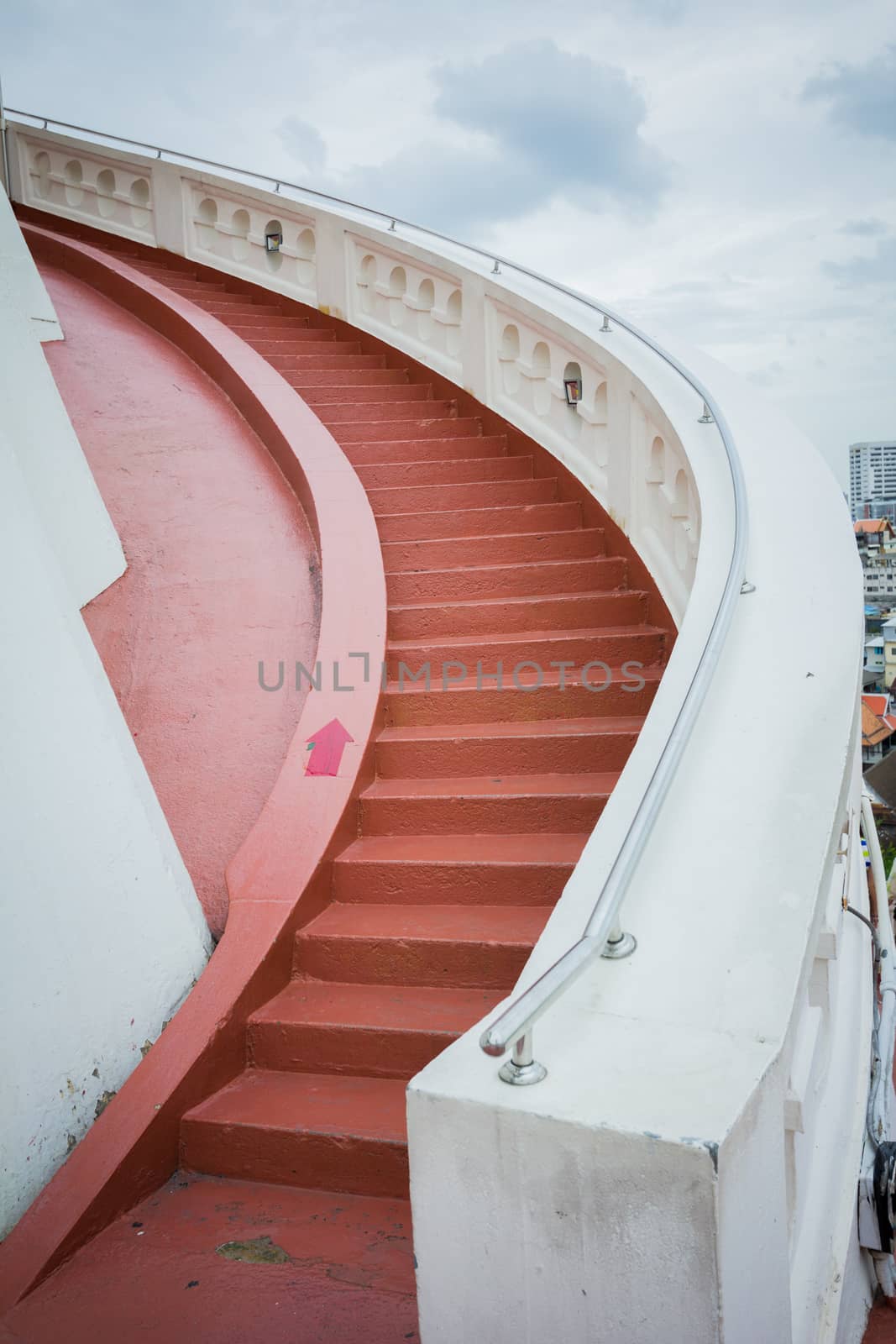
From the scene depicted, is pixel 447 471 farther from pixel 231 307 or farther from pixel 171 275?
pixel 171 275

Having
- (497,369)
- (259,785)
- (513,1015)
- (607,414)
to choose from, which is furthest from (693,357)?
(513,1015)

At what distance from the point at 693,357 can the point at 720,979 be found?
3.92 metres

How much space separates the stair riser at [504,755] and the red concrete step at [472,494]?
2195 millimetres

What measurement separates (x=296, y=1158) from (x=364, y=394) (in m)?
5.60

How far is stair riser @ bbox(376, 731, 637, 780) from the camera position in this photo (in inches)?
161

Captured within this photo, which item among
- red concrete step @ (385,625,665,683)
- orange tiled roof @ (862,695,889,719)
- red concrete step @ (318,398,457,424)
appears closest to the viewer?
red concrete step @ (385,625,665,683)

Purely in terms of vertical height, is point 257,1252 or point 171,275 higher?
point 171,275

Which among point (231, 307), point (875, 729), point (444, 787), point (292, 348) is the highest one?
point (231, 307)

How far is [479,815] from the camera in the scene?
3.92 metres

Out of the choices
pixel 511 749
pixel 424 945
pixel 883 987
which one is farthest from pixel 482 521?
pixel 883 987

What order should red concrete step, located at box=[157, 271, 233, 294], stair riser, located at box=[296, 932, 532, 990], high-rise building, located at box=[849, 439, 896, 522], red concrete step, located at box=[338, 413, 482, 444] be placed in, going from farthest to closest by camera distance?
1. high-rise building, located at box=[849, 439, 896, 522]
2. red concrete step, located at box=[157, 271, 233, 294]
3. red concrete step, located at box=[338, 413, 482, 444]
4. stair riser, located at box=[296, 932, 532, 990]

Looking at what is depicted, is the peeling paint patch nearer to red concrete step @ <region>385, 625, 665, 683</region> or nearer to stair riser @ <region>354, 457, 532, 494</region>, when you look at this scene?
red concrete step @ <region>385, 625, 665, 683</region>

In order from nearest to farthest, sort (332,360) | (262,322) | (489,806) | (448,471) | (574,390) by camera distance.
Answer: (489,806), (574,390), (448,471), (332,360), (262,322)

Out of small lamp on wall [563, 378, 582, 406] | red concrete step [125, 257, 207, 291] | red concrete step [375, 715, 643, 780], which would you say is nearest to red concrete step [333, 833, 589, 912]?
red concrete step [375, 715, 643, 780]
